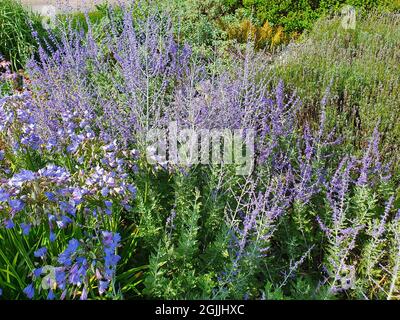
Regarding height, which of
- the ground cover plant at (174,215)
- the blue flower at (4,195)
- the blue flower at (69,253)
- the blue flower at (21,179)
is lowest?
the ground cover plant at (174,215)

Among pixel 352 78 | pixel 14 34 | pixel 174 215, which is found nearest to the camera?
pixel 174 215

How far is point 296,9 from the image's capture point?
7.23 m

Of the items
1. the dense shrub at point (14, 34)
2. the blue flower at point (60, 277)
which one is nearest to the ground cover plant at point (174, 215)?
the blue flower at point (60, 277)

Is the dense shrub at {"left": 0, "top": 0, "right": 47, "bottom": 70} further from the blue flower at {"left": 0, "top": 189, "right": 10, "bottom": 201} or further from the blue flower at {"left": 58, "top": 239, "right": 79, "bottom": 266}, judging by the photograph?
the blue flower at {"left": 58, "top": 239, "right": 79, "bottom": 266}

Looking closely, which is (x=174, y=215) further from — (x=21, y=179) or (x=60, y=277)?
(x=21, y=179)

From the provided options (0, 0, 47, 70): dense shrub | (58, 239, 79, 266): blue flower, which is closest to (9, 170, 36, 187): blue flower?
(58, 239, 79, 266): blue flower

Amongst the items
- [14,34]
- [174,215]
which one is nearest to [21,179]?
[174,215]

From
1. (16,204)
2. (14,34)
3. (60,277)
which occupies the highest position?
(16,204)

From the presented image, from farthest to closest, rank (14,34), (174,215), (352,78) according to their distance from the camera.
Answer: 1. (14,34)
2. (352,78)
3. (174,215)

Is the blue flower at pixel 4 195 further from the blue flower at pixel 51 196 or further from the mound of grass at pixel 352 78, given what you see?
the mound of grass at pixel 352 78

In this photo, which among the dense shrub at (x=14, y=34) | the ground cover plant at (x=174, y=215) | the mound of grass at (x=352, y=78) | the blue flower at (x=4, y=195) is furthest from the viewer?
the dense shrub at (x=14, y=34)

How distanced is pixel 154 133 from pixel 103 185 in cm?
99

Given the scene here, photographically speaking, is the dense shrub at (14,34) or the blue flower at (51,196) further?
the dense shrub at (14,34)
